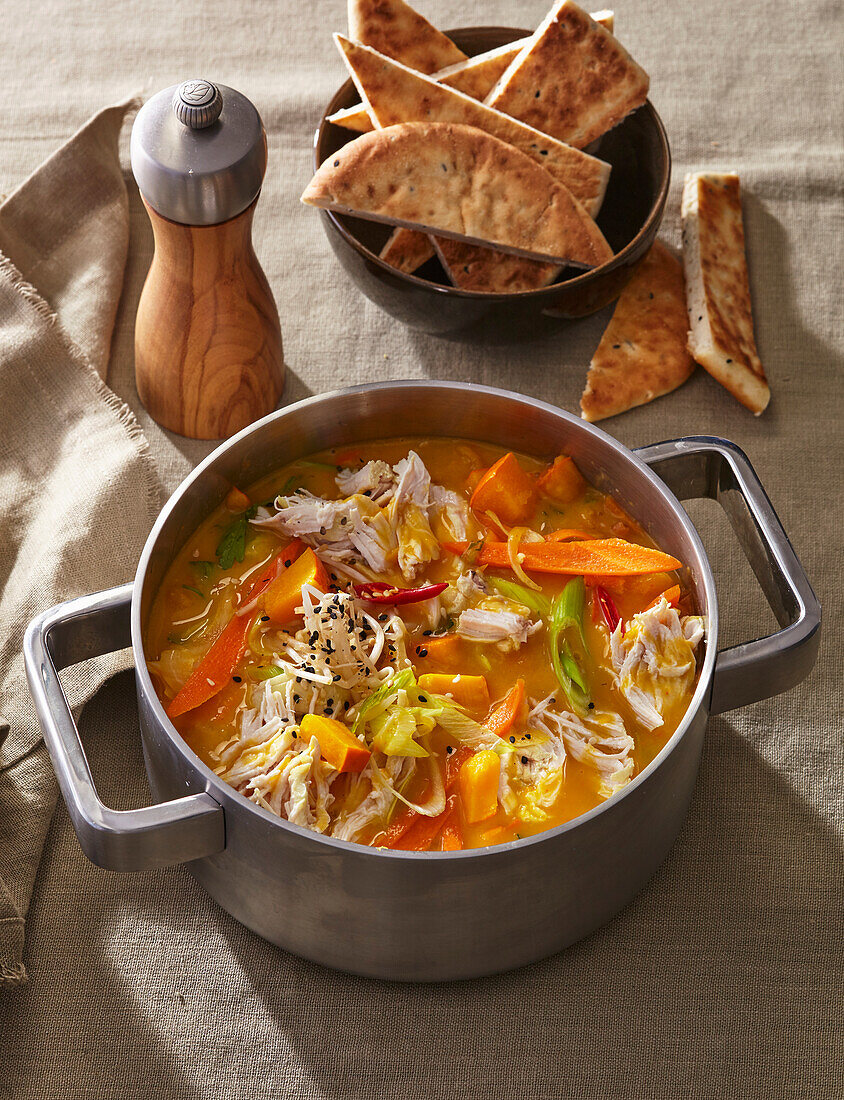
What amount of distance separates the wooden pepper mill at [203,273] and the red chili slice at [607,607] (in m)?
0.87

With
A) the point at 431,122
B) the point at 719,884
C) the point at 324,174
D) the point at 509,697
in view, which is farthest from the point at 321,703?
the point at 431,122

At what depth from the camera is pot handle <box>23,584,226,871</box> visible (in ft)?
4.91

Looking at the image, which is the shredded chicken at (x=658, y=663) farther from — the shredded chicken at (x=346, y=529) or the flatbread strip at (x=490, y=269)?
the flatbread strip at (x=490, y=269)

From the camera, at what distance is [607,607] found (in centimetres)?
192

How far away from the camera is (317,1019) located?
175 centimetres

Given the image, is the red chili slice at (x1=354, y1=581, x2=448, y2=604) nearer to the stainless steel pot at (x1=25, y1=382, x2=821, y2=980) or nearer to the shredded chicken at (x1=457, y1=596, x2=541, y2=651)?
the shredded chicken at (x1=457, y1=596, x2=541, y2=651)

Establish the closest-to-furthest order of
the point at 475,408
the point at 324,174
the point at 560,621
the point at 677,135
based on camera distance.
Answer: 1. the point at 560,621
2. the point at 475,408
3. the point at 324,174
4. the point at 677,135

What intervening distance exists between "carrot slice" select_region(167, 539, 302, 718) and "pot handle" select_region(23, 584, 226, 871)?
202 mm

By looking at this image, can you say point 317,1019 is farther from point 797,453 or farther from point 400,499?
point 797,453

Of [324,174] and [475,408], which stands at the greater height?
[324,174]

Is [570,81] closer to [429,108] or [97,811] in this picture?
[429,108]

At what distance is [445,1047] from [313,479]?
1.00 metres

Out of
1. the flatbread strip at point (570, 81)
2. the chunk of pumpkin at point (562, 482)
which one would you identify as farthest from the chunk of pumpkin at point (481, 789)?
the flatbread strip at point (570, 81)

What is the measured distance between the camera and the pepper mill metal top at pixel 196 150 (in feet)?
6.34
